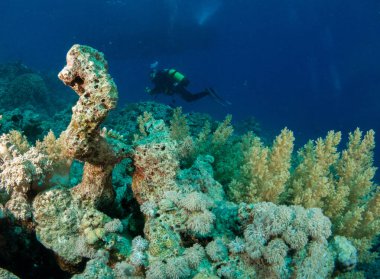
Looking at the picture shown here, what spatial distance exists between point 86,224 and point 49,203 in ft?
1.31

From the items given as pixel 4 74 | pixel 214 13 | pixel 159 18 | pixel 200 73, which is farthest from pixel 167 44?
pixel 200 73

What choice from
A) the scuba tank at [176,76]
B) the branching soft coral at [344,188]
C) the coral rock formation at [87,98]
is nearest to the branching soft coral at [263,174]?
the branching soft coral at [344,188]

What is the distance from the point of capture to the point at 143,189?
309 cm

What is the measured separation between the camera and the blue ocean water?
47.1 metres

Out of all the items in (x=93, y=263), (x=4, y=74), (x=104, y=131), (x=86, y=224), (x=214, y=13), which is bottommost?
(x=93, y=263)

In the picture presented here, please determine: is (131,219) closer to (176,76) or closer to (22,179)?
(22,179)

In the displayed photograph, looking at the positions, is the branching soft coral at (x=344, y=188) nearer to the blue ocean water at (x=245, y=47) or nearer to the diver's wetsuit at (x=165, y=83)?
the diver's wetsuit at (x=165, y=83)

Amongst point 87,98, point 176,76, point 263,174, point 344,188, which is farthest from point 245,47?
point 87,98

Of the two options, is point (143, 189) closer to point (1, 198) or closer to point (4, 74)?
point (1, 198)

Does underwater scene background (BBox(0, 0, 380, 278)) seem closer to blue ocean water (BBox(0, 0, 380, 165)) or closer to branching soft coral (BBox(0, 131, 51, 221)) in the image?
branching soft coral (BBox(0, 131, 51, 221))

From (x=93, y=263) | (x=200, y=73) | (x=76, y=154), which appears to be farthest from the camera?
(x=200, y=73)

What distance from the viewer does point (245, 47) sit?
77.6 m

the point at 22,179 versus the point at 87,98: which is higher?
the point at 87,98

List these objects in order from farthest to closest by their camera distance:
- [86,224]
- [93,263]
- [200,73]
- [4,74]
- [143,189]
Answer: [200,73], [4,74], [143,189], [86,224], [93,263]
